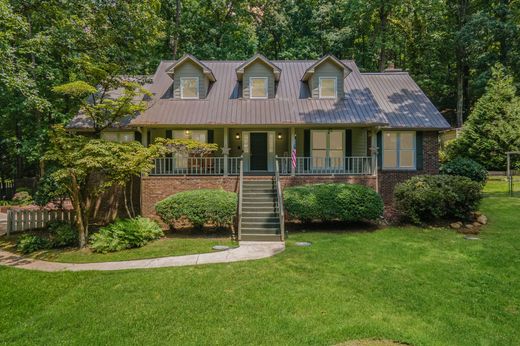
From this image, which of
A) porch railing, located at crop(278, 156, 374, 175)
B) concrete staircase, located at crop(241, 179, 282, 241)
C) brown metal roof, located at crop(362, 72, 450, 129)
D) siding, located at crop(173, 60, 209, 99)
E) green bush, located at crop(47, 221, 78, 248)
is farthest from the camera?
siding, located at crop(173, 60, 209, 99)

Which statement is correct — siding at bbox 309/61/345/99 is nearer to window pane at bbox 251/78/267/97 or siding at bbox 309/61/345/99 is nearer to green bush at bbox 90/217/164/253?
window pane at bbox 251/78/267/97

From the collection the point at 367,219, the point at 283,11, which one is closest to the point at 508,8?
the point at 283,11

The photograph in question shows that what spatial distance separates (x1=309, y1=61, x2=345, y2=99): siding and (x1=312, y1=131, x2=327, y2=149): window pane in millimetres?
1941

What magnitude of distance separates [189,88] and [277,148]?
5294 millimetres

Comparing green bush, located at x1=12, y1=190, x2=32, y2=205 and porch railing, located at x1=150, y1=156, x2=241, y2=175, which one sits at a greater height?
porch railing, located at x1=150, y1=156, x2=241, y2=175

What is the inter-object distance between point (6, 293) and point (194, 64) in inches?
473

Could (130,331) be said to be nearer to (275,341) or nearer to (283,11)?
(275,341)

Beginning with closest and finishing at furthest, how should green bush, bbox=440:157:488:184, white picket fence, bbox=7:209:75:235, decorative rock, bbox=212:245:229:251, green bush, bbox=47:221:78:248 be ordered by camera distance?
decorative rock, bbox=212:245:229:251, green bush, bbox=47:221:78:248, white picket fence, bbox=7:209:75:235, green bush, bbox=440:157:488:184

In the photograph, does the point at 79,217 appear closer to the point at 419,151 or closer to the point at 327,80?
the point at 327,80

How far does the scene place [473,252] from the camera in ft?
27.9

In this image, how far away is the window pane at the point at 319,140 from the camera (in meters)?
15.3

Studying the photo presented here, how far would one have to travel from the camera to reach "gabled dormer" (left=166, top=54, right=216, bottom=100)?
50.5 feet

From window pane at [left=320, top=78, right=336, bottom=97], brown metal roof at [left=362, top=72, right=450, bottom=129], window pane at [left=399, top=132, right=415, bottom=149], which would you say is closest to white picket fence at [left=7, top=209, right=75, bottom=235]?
window pane at [left=320, top=78, right=336, bottom=97]

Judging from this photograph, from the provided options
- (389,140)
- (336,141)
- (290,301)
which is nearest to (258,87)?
(336,141)
